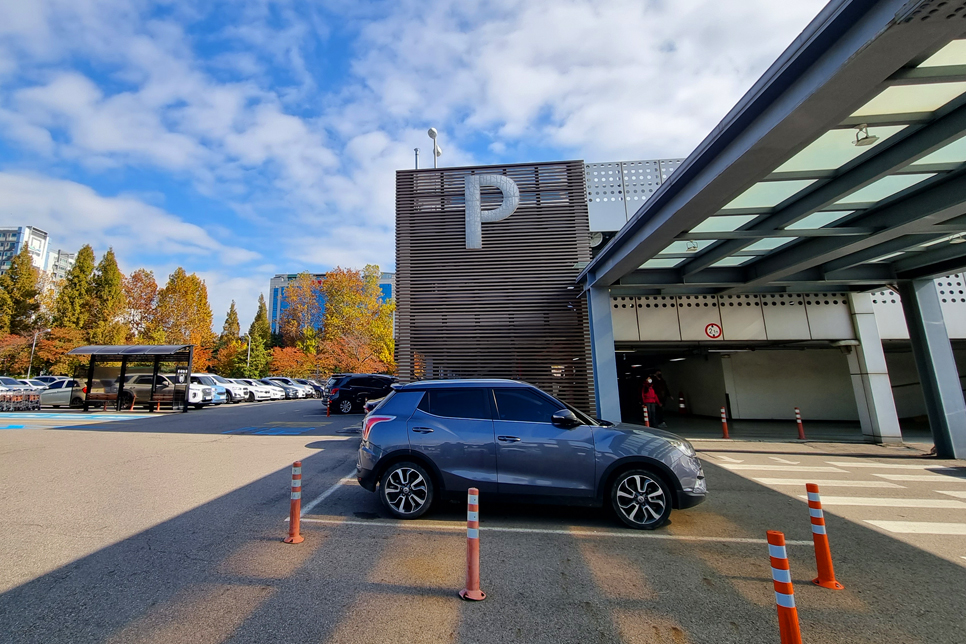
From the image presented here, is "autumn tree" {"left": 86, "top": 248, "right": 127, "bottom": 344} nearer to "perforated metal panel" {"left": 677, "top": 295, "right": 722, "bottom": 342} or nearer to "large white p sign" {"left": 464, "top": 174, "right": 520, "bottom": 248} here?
"large white p sign" {"left": 464, "top": 174, "right": 520, "bottom": 248}

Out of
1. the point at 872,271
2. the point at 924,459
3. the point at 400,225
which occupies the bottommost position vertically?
the point at 924,459

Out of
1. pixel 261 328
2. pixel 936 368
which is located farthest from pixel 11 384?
pixel 936 368

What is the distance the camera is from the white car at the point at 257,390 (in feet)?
94.7

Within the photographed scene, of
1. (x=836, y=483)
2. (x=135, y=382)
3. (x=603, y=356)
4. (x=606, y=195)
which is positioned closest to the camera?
(x=836, y=483)

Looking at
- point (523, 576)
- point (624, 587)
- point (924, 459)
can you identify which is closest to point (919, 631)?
point (624, 587)

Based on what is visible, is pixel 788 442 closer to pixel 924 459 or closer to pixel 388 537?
pixel 924 459

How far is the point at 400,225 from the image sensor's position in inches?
564

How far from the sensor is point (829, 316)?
41.4ft

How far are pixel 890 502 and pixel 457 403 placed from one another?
21.9ft

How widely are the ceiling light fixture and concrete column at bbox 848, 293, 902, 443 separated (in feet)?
32.3

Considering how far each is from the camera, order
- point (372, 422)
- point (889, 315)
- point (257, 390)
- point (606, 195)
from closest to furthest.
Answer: point (372, 422)
point (889, 315)
point (606, 195)
point (257, 390)

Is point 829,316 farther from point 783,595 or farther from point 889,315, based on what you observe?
point 783,595

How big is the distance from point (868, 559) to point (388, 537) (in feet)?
16.1

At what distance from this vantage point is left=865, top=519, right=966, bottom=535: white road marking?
5.03 metres
